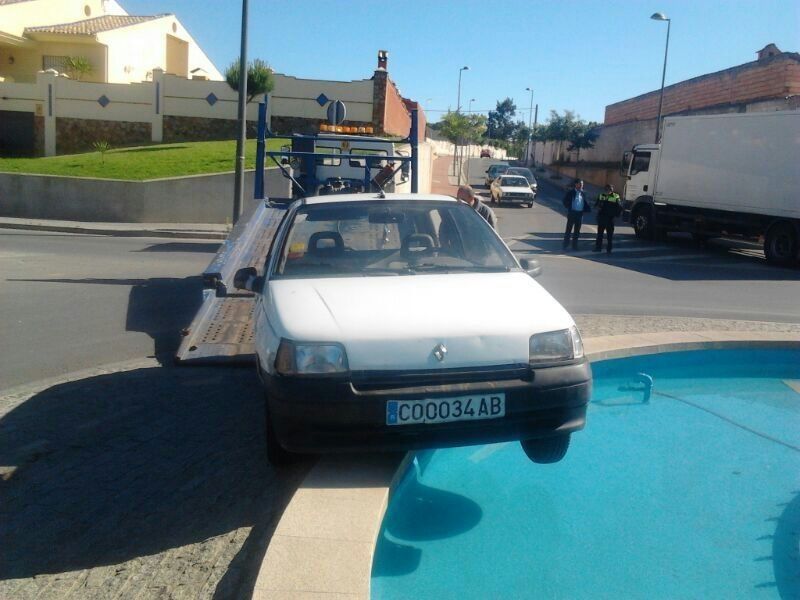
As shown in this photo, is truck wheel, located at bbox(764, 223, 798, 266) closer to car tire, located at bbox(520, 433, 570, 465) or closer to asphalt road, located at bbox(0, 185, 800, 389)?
asphalt road, located at bbox(0, 185, 800, 389)

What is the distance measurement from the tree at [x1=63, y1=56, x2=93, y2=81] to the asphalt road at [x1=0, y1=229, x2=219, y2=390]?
19867 millimetres

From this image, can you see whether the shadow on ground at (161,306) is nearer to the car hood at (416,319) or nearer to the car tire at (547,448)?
the car hood at (416,319)

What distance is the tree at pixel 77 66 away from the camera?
34.8m

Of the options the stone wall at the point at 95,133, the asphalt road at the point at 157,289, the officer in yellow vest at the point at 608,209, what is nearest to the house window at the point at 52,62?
the stone wall at the point at 95,133

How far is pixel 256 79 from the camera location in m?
29.3

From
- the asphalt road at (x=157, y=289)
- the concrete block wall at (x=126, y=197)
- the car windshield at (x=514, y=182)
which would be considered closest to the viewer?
the asphalt road at (x=157, y=289)

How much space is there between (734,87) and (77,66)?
2796 cm

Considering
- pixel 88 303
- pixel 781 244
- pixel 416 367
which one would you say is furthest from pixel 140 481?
pixel 781 244

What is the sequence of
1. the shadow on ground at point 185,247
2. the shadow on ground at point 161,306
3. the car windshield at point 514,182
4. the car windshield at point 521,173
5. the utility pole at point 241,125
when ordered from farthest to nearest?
the car windshield at point 521,173, the car windshield at point 514,182, the utility pole at point 241,125, the shadow on ground at point 185,247, the shadow on ground at point 161,306

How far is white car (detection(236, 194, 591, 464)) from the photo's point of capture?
13.3 ft

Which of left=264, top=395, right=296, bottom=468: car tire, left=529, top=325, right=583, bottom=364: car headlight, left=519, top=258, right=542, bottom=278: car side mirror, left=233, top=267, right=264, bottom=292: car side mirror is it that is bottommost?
left=264, top=395, right=296, bottom=468: car tire

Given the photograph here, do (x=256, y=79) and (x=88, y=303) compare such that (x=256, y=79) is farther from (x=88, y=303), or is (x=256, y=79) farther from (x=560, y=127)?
(x=560, y=127)

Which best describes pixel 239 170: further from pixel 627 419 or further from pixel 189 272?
pixel 627 419

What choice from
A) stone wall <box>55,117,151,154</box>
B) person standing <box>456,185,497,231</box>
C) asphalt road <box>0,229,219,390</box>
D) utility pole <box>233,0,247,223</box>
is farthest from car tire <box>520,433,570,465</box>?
stone wall <box>55,117,151,154</box>
